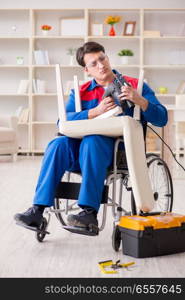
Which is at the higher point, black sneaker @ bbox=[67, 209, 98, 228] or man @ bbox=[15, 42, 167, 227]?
man @ bbox=[15, 42, 167, 227]

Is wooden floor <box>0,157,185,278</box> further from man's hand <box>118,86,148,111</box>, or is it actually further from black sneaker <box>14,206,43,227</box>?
man's hand <box>118,86,148,111</box>

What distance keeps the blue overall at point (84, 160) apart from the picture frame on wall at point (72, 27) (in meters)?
5.07

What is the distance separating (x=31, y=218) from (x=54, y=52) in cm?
556

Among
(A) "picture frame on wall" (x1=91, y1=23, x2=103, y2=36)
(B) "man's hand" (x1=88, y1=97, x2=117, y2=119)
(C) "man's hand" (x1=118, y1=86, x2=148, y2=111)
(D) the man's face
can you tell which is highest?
(A) "picture frame on wall" (x1=91, y1=23, x2=103, y2=36)

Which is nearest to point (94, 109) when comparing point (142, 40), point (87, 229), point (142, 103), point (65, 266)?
point (142, 103)

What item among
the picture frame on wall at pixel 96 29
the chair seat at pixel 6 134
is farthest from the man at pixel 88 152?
the picture frame on wall at pixel 96 29

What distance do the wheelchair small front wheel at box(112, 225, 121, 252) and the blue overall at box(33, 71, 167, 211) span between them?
132 millimetres

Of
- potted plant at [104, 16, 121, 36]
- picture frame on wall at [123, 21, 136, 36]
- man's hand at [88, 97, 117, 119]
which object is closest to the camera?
man's hand at [88, 97, 117, 119]

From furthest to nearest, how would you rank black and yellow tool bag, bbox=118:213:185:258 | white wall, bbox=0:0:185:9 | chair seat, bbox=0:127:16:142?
1. white wall, bbox=0:0:185:9
2. chair seat, bbox=0:127:16:142
3. black and yellow tool bag, bbox=118:213:185:258

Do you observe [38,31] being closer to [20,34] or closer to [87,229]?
[20,34]

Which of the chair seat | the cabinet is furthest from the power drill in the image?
the cabinet

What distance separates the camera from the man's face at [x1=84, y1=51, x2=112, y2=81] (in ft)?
8.11

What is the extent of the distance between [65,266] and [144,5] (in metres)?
5.89

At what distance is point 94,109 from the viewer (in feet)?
7.74
